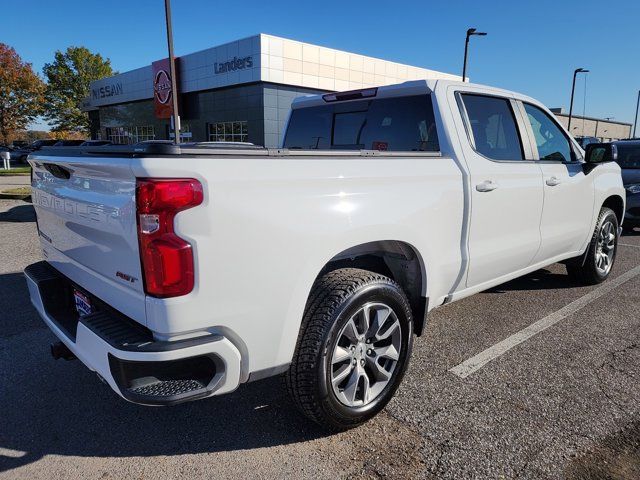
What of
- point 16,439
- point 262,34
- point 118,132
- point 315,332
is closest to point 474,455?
point 315,332

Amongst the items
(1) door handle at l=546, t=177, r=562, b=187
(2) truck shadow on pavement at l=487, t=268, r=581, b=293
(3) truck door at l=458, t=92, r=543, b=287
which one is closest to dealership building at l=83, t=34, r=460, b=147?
(2) truck shadow on pavement at l=487, t=268, r=581, b=293

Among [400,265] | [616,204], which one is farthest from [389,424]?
[616,204]

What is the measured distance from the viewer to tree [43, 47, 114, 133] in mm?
51812

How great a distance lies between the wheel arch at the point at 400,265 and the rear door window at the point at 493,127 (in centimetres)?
100

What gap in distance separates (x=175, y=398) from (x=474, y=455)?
1.52m

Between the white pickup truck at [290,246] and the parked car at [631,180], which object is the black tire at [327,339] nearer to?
the white pickup truck at [290,246]

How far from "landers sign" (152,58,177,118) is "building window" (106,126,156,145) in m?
3.30

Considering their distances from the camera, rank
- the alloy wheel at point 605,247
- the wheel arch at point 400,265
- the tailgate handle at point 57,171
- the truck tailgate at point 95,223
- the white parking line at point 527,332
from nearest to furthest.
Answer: the truck tailgate at point 95,223 → the tailgate handle at point 57,171 → the wheel arch at point 400,265 → the white parking line at point 527,332 → the alloy wheel at point 605,247

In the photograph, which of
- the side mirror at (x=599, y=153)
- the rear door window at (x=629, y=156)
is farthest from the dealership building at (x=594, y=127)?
the side mirror at (x=599, y=153)

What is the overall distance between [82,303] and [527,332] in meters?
3.37

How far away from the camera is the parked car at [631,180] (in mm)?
8508

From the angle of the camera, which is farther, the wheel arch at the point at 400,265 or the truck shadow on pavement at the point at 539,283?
the truck shadow on pavement at the point at 539,283

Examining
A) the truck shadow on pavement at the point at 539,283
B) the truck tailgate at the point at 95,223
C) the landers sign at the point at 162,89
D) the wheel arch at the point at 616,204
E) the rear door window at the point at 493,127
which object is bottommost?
the truck shadow on pavement at the point at 539,283

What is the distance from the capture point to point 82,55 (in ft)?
171
